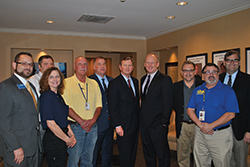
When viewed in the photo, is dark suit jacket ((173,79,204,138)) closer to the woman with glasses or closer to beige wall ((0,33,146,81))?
the woman with glasses

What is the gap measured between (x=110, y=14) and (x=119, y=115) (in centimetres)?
304

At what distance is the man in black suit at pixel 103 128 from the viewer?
3406mm

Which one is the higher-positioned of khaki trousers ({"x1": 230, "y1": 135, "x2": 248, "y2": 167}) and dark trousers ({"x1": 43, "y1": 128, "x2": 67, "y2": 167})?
dark trousers ({"x1": 43, "y1": 128, "x2": 67, "y2": 167})

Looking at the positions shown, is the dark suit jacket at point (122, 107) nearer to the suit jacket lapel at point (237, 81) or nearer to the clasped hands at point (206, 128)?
the clasped hands at point (206, 128)

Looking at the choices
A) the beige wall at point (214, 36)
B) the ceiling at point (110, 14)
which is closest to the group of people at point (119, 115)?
the ceiling at point (110, 14)

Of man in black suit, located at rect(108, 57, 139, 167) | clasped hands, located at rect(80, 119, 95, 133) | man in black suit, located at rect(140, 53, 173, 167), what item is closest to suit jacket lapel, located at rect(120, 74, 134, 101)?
man in black suit, located at rect(108, 57, 139, 167)

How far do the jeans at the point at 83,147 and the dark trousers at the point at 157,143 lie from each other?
770mm

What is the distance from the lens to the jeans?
2.91m

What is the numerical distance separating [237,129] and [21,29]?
6.57 meters

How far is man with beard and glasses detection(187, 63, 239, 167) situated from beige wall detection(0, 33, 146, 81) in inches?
213

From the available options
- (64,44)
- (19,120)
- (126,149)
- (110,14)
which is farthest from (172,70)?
(19,120)

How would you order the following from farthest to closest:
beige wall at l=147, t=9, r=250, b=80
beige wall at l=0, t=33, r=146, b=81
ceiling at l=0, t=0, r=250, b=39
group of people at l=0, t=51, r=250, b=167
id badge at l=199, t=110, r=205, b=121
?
beige wall at l=0, t=33, r=146, b=81
beige wall at l=147, t=9, r=250, b=80
ceiling at l=0, t=0, r=250, b=39
id badge at l=199, t=110, r=205, b=121
group of people at l=0, t=51, r=250, b=167

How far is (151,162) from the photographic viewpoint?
3.29 m

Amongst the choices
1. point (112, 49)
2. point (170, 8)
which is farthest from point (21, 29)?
point (170, 8)
